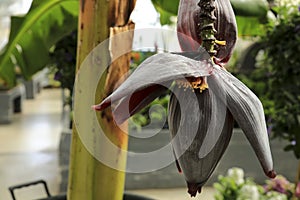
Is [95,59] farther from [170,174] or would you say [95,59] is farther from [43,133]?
[43,133]

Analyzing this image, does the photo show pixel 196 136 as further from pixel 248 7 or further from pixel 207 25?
pixel 248 7

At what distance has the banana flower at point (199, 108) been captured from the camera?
7.5 inches

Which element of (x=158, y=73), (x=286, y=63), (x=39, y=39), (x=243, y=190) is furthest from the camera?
(x=286, y=63)

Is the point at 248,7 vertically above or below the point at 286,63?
above

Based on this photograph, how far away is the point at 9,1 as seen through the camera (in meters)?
4.28

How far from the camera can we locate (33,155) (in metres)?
2.84

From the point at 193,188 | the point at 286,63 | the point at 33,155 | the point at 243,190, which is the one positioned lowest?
the point at 33,155

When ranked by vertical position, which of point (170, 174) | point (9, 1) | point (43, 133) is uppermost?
point (9, 1)

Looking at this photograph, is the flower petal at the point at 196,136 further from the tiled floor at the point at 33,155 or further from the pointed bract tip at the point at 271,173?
the tiled floor at the point at 33,155

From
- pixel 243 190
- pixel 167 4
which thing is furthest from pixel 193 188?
pixel 243 190

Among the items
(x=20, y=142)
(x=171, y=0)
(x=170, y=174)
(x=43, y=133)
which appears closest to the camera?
(x=171, y=0)

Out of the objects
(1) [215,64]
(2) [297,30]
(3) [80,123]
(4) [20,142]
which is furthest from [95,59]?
(4) [20,142]

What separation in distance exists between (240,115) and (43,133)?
3.58 m

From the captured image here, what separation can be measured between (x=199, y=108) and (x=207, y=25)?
0.12 feet
